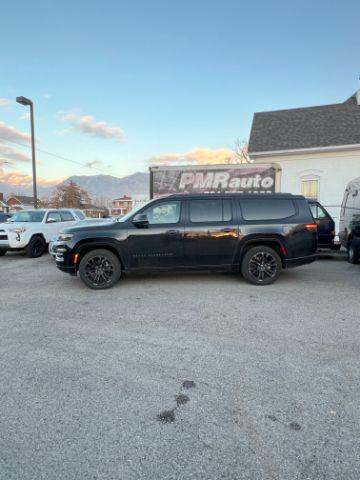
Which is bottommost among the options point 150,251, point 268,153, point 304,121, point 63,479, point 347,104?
point 63,479

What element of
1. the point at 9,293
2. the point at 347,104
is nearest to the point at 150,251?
the point at 9,293

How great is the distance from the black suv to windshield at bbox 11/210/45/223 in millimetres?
5334

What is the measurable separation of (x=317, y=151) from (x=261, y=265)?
1135 cm

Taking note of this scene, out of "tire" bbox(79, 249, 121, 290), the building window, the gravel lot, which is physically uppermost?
the building window

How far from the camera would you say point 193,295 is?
541 cm

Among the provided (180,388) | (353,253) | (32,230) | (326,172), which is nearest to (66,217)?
(32,230)

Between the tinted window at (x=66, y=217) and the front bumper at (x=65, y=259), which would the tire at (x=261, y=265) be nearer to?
the front bumper at (x=65, y=259)

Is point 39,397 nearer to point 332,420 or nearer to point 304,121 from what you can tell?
point 332,420

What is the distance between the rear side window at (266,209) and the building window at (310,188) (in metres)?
10.3

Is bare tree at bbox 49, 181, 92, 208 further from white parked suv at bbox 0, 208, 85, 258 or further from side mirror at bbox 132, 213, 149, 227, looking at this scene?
side mirror at bbox 132, 213, 149, 227

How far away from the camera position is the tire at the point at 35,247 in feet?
32.4

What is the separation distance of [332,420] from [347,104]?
19596mm

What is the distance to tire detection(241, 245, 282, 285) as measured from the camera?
6.04m

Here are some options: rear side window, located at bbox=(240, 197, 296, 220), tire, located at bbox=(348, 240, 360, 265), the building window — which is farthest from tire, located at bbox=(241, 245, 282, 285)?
the building window
